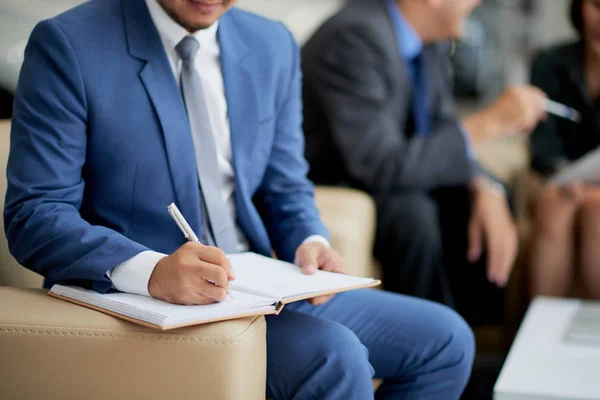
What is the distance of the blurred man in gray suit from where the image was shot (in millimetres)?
2318

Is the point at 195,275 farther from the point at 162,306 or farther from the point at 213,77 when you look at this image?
the point at 213,77

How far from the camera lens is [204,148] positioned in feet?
4.66

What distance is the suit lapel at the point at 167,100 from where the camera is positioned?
4.44 ft

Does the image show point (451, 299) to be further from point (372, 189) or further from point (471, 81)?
point (471, 81)

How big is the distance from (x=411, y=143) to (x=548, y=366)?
88cm

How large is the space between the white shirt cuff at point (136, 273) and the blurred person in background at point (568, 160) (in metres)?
1.53

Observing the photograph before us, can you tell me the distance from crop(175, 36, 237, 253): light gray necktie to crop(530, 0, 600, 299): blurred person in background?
1314 millimetres

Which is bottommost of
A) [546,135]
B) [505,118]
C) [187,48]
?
[546,135]

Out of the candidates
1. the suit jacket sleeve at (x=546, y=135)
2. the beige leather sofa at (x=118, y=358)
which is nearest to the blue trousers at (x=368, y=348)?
the beige leather sofa at (x=118, y=358)

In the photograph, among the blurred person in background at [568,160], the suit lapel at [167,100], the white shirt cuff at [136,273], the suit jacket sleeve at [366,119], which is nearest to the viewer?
the white shirt cuff at [136,273]

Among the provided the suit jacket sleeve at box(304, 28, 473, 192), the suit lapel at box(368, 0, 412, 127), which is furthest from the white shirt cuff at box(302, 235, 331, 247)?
the suit lapel at box(368, 0, 412, 127)

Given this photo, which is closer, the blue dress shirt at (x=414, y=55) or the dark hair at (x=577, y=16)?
the blue dress shirt at (x=414, y=55)

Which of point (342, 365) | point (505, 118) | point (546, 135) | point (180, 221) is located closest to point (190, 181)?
point (180, 221)

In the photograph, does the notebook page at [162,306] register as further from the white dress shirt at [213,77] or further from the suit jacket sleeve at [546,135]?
the suit jacket sleeve at [546,135]
